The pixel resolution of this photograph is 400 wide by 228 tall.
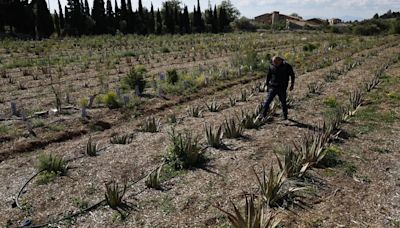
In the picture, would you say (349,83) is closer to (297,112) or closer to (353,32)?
(297,112)

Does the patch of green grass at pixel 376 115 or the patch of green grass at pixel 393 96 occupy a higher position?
the patch of green grass at pixel 393 96

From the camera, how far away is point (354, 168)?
6.19m

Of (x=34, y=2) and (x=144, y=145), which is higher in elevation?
(x=34, y=2)

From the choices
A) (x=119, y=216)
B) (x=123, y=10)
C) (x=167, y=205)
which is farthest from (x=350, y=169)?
(x=123, y=10)

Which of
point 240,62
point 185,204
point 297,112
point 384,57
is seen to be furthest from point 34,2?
point 185,204

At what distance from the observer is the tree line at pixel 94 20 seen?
139ft

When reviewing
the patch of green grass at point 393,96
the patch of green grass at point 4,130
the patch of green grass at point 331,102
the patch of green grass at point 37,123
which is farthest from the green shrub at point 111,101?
the patch of green grass at point 393,96

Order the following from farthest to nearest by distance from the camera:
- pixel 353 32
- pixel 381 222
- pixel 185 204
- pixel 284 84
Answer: pixel 353 32 → pixel 284 84 → pixel 185 204 → pixel 381 222

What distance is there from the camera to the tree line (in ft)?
139

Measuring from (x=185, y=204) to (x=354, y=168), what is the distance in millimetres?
2896

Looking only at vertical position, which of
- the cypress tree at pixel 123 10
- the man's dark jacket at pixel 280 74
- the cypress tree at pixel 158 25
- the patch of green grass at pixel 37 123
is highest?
the cypress tree at pixel 123 10

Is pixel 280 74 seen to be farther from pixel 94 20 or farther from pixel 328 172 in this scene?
pixel 94 20

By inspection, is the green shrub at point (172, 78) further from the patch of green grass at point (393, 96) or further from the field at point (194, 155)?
the patch of green grass at point (393, 96)

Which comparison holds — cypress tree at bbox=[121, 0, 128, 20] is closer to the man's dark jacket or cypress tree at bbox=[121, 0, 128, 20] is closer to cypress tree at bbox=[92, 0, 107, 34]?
cypress tree at bbox=[92, 0, 107, 34]
